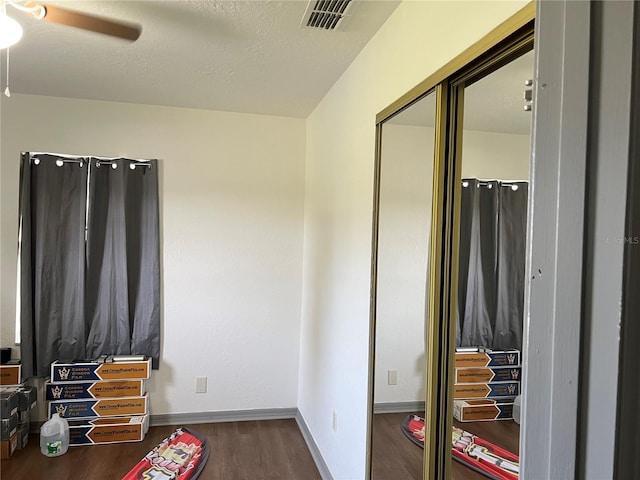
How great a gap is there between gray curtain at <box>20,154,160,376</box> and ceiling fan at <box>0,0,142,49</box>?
1897mm

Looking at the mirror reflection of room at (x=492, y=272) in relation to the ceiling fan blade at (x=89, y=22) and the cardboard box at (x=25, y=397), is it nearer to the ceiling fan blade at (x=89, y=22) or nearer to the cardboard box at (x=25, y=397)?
the ceiling fan blade at (x=89, y=22)

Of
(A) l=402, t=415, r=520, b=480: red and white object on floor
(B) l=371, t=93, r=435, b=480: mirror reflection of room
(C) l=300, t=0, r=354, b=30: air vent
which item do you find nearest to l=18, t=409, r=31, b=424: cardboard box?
(B) l=371, t=93, r=435, b=480: mirror reflection of room

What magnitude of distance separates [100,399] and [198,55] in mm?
2506

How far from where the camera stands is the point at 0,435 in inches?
115

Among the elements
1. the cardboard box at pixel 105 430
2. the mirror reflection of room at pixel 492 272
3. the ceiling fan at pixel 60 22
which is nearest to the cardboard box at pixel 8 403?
the cardboard box at pixel 105 430

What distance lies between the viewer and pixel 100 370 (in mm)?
3271

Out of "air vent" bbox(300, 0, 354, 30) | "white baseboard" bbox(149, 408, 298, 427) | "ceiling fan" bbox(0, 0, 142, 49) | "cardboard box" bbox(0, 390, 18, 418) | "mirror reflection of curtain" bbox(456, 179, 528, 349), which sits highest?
"air vent" bbox(300, 0, 354, 30)

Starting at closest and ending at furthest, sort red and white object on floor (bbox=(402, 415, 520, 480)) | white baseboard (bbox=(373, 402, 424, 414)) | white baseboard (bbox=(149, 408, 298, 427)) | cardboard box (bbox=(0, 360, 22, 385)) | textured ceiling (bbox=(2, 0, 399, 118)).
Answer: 1. red and white object on floor (bbox=(402, 415, 520, 480))
2. white baseboard (bbox=(373, 402, 424, 414))
3. textured ceiling (bbox=(2, 0, 399, 118))
4. cardboard box (bbox=(0, 360, 22, 385))
5. white baseboard (bbox=(149, 408, 298, 427))

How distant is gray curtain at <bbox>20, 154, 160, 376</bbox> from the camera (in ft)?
10.7

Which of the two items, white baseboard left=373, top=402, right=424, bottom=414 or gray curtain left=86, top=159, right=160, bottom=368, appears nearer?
white baseboard left=373, top=402, right=424, bottom=414

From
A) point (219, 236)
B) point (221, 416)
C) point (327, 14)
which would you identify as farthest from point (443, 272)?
point (221, 416)

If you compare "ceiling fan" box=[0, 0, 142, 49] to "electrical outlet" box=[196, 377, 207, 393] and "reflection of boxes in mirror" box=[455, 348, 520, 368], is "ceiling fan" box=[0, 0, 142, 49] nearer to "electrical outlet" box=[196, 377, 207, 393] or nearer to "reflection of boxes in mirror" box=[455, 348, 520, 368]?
"reflection of boxes in mirror" box=[455, 348, 520, 368]

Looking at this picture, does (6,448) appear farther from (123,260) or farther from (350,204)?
(350,204)

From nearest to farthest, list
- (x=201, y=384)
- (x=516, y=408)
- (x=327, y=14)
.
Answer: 1. (x=516, y=408)
2. (x=327, y=14)
3. (x=201, y=384)
